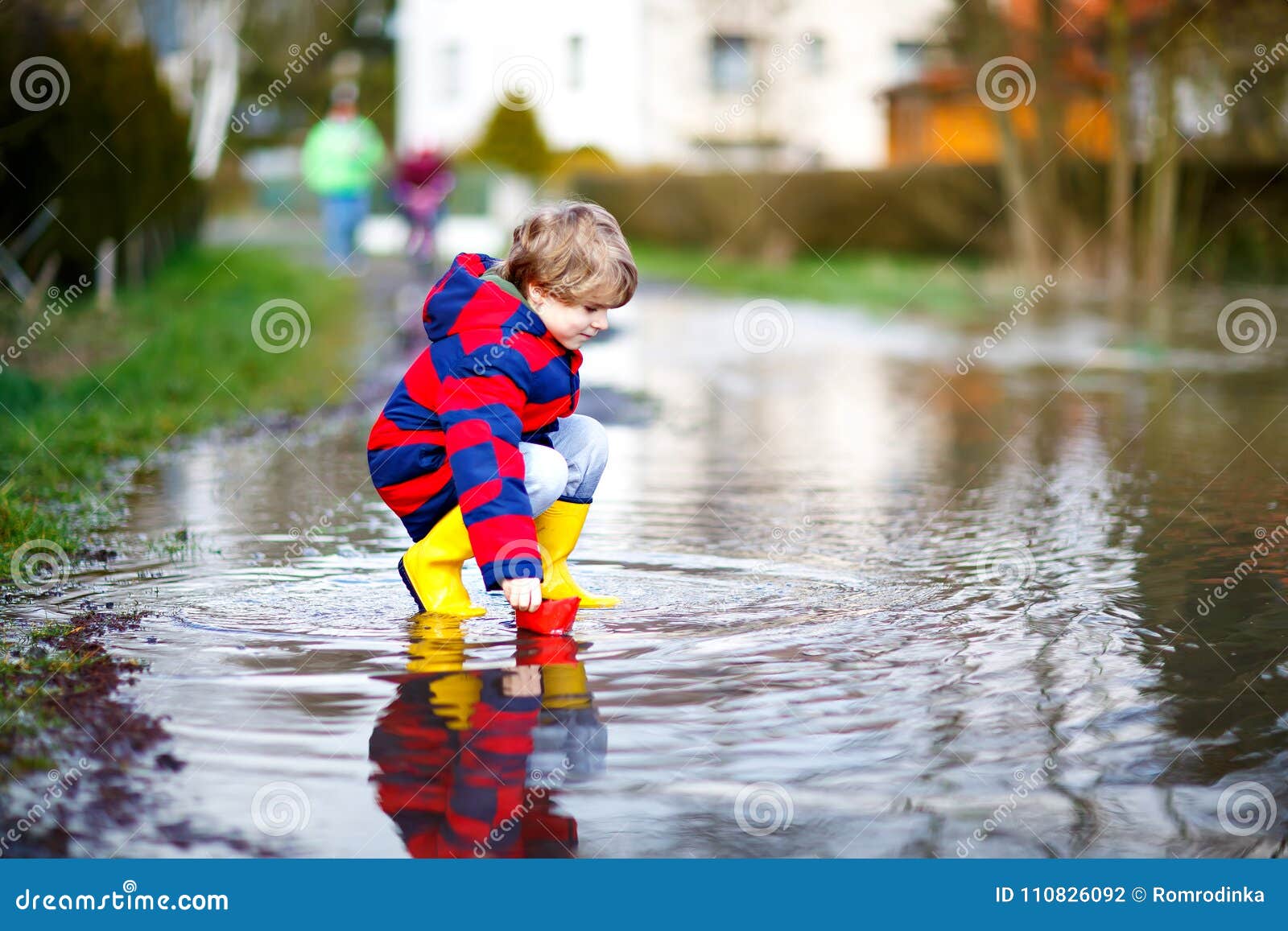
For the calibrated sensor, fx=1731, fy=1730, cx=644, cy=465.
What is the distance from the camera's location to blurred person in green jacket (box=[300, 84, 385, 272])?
17.2 meters

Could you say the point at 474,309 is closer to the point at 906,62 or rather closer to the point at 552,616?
the point at 552,616

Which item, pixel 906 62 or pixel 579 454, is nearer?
pixel 579 454

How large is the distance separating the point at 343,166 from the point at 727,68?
24483 mm

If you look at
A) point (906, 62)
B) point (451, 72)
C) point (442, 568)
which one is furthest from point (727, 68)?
point (442, 568)

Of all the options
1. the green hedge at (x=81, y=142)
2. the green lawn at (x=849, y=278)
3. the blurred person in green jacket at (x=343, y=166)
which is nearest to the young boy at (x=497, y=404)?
the green hedge at (x=81, y=142)

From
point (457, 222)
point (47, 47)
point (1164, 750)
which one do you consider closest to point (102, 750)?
point (1164, 750)

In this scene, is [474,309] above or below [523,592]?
above

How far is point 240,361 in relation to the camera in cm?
1037

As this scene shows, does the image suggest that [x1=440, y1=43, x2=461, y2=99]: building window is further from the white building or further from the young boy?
the young boy

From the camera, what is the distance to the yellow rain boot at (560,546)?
4.62 metres

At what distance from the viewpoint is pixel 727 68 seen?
132 feet

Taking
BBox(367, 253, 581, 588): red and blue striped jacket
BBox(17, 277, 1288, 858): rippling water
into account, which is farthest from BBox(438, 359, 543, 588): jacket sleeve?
BBox(17, 277, 1288, 858): rippling water
